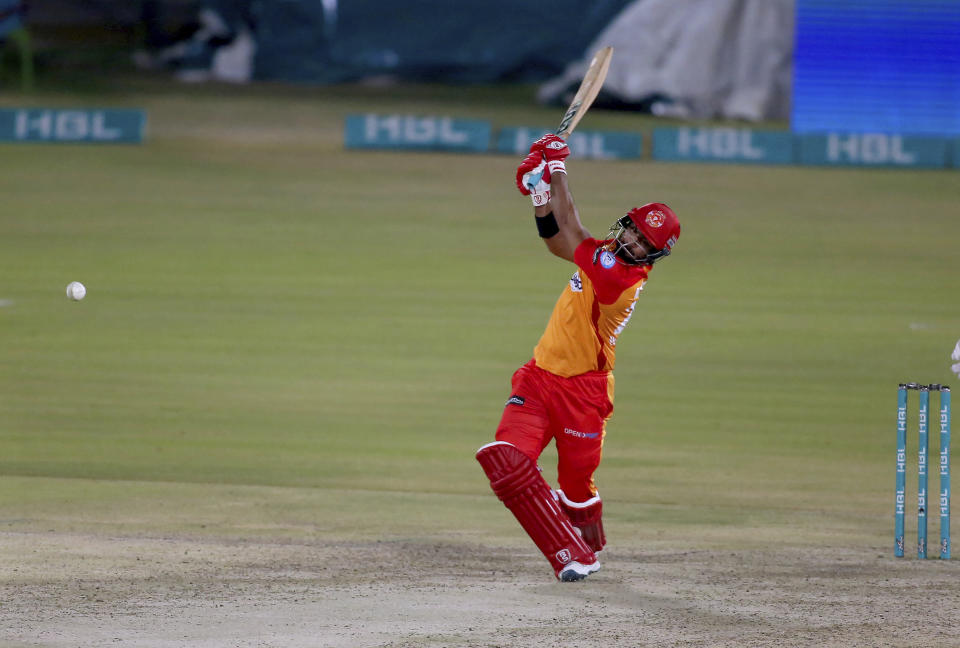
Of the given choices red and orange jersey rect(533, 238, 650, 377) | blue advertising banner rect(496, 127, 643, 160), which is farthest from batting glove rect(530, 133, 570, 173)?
blue advertising banner rect(496, 127, 643, 160)

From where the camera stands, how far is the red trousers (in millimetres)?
6359

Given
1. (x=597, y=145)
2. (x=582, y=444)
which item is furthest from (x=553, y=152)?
(x=597, y=145)

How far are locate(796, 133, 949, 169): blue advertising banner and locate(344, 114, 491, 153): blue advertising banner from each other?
17.9 feet

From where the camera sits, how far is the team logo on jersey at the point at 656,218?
20.5ft

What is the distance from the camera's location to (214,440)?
9.77 metres

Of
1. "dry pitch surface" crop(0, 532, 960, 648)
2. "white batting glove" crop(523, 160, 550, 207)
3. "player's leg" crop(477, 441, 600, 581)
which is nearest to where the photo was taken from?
"dry pitch surface" crop(0, 532, 960, 648)

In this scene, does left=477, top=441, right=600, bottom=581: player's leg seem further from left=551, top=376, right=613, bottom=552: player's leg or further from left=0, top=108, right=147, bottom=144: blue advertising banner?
left=0, top=108, right=147, bottom=144: blue advertising banner

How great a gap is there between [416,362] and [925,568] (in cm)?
654

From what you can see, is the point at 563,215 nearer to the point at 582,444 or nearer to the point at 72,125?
the point at 582,444

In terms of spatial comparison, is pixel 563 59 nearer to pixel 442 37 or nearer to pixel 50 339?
pixel 442 37

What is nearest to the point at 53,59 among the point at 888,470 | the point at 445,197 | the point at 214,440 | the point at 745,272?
the point at 445,197

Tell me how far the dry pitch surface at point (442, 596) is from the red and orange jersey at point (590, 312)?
3.26ft

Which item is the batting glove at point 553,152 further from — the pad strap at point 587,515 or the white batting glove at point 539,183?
the pad strap at point 587,515

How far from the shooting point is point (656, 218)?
6277 millimetres
